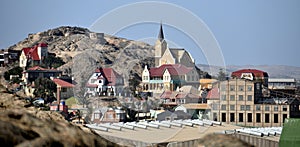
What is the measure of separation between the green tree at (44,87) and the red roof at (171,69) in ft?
41.8

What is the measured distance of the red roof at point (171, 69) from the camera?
241 ft

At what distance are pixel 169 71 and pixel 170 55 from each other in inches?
74.7

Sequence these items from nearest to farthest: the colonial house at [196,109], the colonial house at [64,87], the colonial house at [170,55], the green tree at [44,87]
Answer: the colonial house at [196,109], the colonial house at [170,55], the green tree at [44,87], the colonial house at [64,87]

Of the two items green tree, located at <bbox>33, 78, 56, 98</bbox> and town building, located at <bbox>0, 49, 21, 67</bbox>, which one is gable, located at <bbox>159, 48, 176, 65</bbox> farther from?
town building, located at <bbox>0, 49, 21, 67</bbox>

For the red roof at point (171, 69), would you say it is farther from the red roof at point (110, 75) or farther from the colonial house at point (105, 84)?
the red roof at point (110, 75)

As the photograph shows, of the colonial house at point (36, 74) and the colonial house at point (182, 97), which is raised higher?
the colonial house at point (36, 74)

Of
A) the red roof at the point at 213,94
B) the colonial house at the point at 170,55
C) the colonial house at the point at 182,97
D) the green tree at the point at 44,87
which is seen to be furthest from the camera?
the green tree at the point at 44,87

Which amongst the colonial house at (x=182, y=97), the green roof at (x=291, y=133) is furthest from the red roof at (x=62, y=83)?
the green roof at (x=291, y=133)

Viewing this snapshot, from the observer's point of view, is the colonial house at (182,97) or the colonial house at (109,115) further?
the colonial house at (182,97)

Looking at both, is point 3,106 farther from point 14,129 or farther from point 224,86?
point 224,86

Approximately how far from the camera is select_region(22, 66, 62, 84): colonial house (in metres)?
83.9

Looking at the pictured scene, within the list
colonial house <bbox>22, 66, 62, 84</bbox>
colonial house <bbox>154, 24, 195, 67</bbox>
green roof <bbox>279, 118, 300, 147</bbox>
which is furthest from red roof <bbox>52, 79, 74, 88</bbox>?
green roof <bbox>279, 118, 300, 147</bbox>

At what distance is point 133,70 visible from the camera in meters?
92.0

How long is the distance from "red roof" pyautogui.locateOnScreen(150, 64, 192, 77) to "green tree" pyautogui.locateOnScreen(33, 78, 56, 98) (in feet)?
41.8
